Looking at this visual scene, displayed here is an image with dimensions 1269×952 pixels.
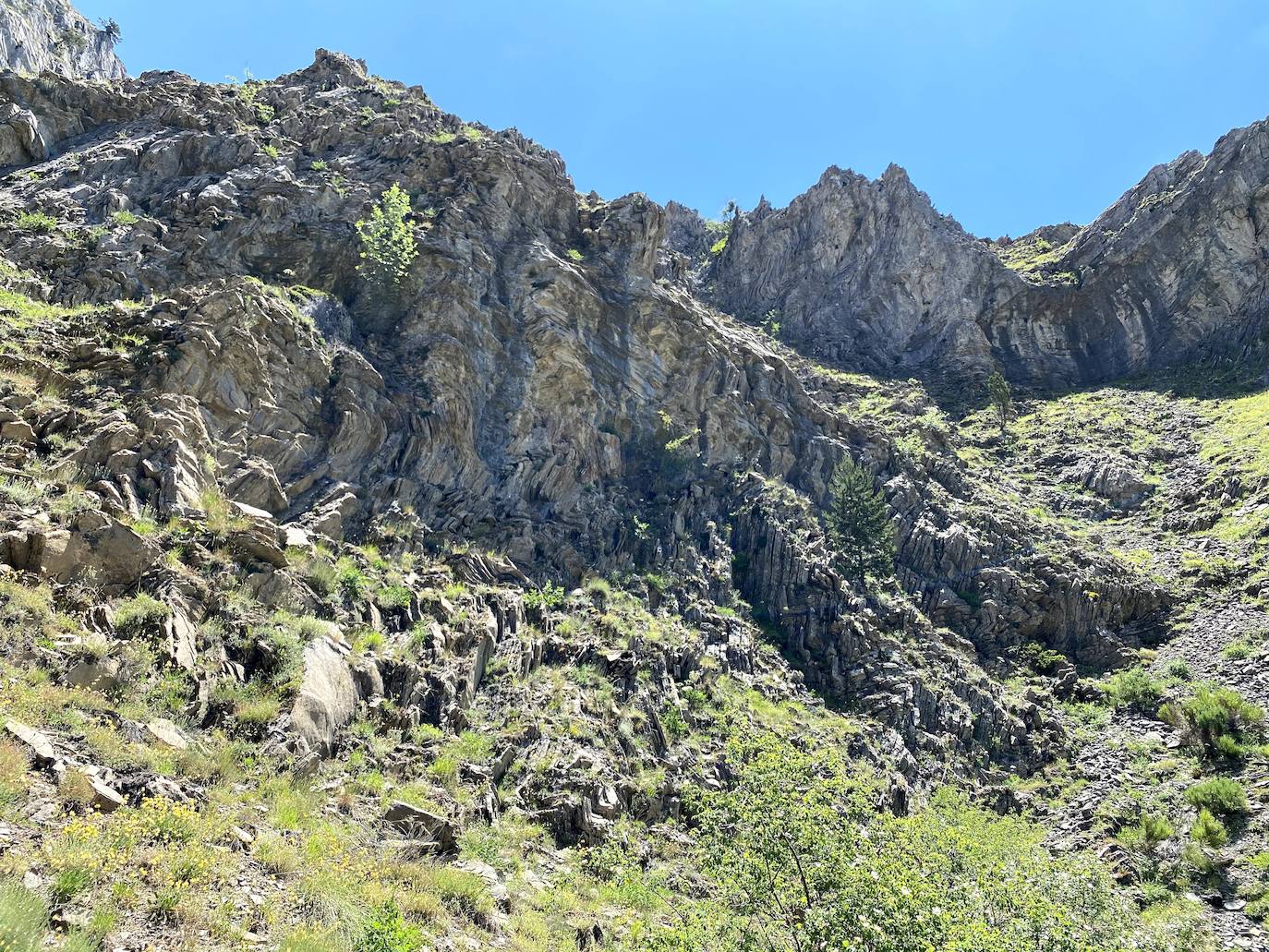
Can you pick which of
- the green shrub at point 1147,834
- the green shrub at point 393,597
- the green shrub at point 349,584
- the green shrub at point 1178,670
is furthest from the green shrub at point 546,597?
the green shrub at point 1178,670

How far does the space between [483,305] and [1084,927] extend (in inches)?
1296

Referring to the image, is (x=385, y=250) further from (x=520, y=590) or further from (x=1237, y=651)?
(x=1237, y=651)

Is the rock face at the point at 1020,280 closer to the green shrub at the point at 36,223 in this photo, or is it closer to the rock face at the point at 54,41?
the green shrub at the point at 36,223

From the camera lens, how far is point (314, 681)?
14.2 m

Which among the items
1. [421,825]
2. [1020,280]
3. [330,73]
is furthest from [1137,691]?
[330,73]

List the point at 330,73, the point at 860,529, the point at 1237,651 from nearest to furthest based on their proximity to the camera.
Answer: the point at 1237,651
the point at 860,529
the point at 330,73

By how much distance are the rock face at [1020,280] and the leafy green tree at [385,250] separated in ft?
148

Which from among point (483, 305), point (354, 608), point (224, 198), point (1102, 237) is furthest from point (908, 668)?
point (1102, 237)

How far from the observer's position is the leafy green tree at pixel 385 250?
3403 cm

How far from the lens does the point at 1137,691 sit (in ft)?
97.8

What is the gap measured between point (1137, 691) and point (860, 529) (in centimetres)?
1421

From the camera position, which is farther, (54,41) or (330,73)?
(54,41)

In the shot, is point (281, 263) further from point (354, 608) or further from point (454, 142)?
point (354, 608)

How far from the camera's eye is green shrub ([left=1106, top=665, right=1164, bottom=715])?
96.2 feet
